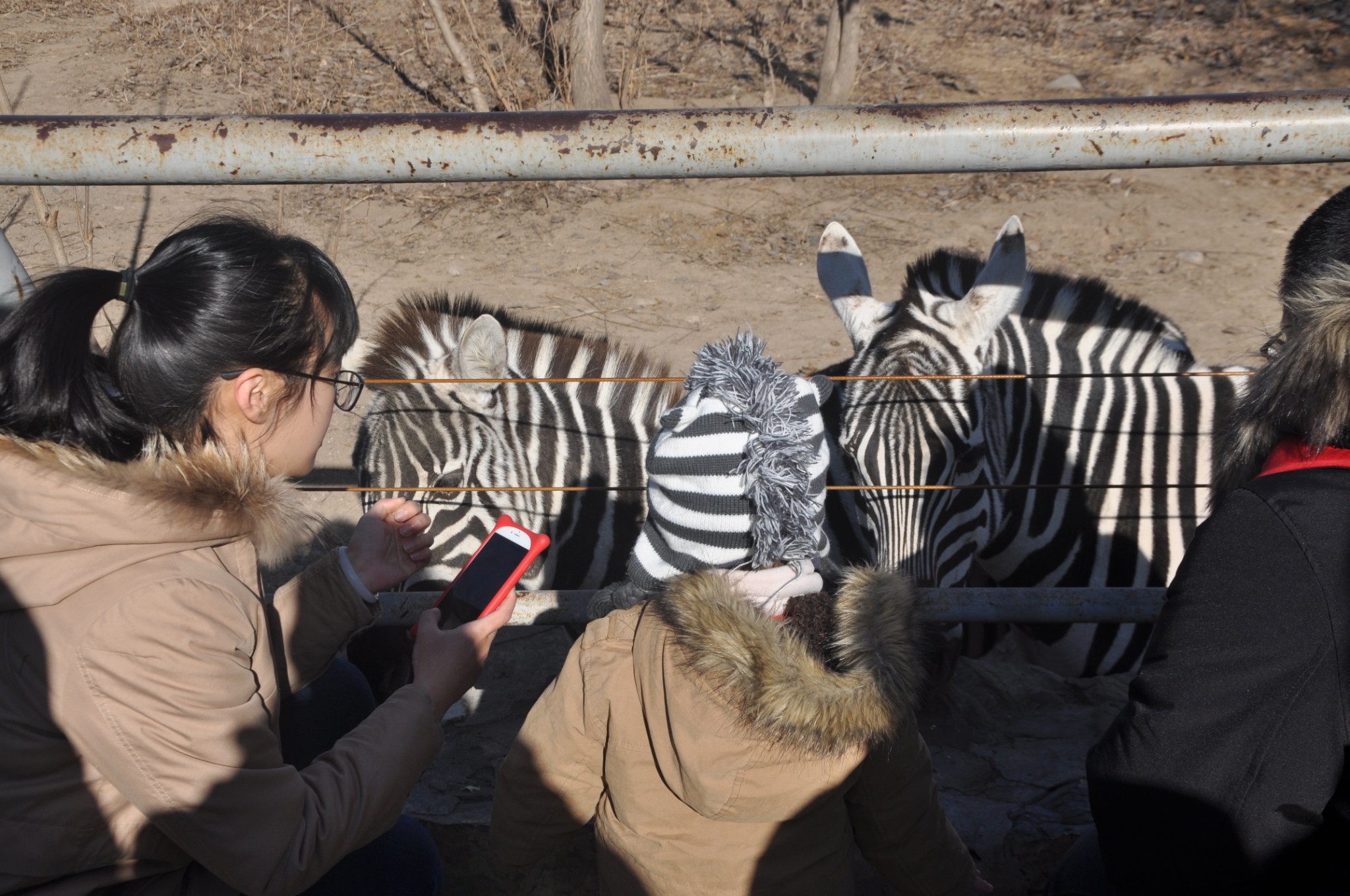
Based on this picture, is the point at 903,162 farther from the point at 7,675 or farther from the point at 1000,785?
the point at 1000,785

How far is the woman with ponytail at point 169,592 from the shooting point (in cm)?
133

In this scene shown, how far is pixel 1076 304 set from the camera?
326cm

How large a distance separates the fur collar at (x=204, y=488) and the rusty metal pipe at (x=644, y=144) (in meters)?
0.53

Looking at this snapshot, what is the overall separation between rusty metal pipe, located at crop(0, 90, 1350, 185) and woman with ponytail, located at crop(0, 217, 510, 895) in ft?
0.56

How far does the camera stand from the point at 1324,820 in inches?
55.2

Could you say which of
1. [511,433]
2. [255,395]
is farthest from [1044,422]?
[255,395]

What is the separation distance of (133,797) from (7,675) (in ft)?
0.85

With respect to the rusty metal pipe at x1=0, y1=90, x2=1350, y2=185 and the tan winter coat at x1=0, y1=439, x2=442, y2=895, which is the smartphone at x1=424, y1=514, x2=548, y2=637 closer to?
the tan winter coat at x1=0, y1=439, x2=442, y2=895

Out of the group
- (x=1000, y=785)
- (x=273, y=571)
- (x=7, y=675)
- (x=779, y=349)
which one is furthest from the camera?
(x=779, y=349)

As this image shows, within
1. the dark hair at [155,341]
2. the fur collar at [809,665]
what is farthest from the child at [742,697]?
the dark hair at [155,341]

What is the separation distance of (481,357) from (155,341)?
159 cm

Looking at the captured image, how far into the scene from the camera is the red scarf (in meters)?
1.38

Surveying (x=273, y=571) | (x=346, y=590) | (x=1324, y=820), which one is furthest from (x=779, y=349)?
(x=1324, y=820)

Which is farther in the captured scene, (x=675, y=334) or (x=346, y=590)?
(x=675, y=334)
